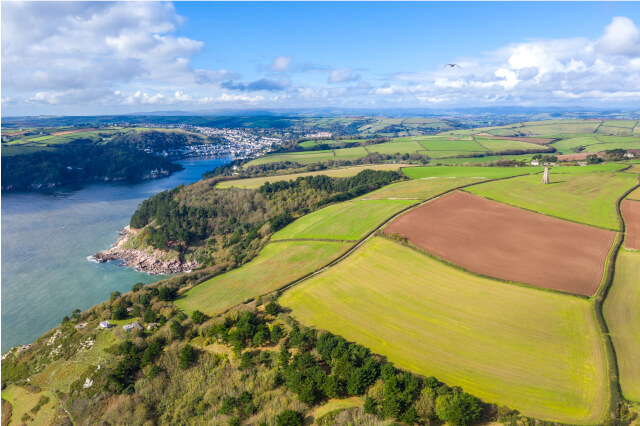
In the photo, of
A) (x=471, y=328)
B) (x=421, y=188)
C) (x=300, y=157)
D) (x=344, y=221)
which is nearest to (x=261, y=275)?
(x=344, y=221)

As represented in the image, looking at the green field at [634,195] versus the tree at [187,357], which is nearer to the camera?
the tree at [187,357]

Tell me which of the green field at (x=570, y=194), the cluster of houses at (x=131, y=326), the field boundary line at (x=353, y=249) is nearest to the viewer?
the cluster of houses at (x=131, y=326)

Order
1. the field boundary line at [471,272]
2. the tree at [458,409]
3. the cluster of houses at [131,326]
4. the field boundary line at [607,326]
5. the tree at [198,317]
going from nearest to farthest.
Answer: the tree at [458,409] → the field boundary line at [607,326] → the field boundary line at [471,272] → the tree at [198,317] → the cluster of houses at [131,326]

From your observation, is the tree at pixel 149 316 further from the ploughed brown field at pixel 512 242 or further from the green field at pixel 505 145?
the green field at pixel 505 145

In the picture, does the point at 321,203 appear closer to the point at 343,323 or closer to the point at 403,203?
the point at 403,203

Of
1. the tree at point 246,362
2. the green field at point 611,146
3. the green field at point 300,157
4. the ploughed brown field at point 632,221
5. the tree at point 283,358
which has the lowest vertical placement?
the tree at point 246,362

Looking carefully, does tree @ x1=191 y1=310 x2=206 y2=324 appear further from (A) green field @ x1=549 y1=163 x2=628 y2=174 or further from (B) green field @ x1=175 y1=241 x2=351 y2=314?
(A) green field @ x1=549 y1=163 x2=628 y2=174

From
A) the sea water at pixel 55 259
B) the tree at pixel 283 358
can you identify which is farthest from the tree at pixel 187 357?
the sea water at pixel 55 259
